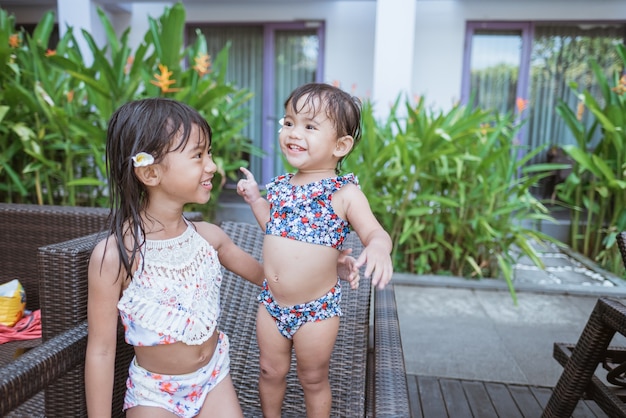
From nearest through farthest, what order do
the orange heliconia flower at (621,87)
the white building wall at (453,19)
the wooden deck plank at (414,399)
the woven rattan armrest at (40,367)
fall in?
the woven rattan armrest at (40,367), the wooden deck plank at (414,399), the orange heliconia flower at (621,87), the white building wall at (453,19)

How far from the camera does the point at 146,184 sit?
3.31 feet

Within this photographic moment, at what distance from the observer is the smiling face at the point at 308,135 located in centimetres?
112

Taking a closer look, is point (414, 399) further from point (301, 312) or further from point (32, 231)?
point (32, 231)

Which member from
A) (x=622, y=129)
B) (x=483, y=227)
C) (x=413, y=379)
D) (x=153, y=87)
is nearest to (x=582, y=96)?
(x=622, y=129)

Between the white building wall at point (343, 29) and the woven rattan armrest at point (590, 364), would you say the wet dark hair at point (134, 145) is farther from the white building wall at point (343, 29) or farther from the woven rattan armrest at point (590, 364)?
the white building wall at point (343, 29)

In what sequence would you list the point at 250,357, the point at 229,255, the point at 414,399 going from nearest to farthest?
the point at 229,255 → the point at 250,357 → the point at 414,399

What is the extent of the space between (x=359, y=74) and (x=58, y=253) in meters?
5.80

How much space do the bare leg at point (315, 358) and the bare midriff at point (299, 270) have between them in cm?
7

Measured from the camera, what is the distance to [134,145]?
961mm

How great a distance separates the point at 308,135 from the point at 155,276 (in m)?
0.45

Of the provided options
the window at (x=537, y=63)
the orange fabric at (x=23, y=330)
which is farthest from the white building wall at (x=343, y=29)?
the orange fabric at (x=23, y=330)

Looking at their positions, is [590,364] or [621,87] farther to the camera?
[621,87]

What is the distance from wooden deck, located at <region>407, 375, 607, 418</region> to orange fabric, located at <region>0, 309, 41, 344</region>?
4.44ft

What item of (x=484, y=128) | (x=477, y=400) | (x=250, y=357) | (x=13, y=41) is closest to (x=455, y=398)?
(x=477, y=400)
